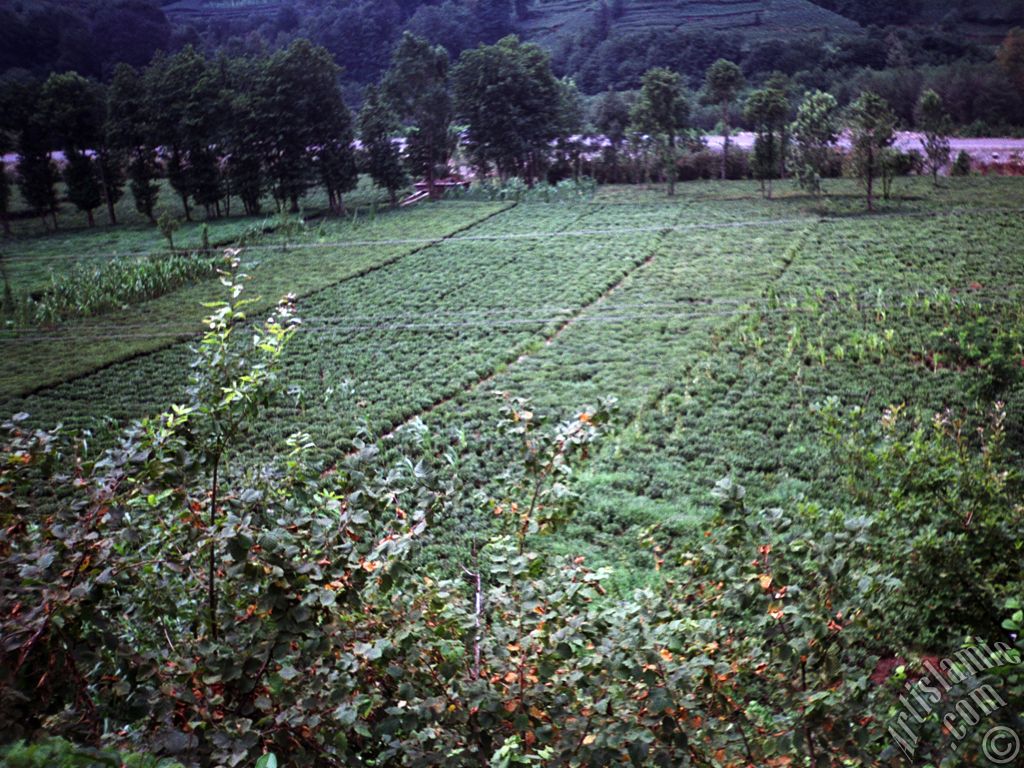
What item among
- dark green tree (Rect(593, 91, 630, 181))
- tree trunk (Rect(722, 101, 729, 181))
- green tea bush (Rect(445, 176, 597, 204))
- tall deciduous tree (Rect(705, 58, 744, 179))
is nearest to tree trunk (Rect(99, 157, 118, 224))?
green tea bush (Rect(445, 176, 597, 204))

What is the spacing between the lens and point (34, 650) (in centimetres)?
163

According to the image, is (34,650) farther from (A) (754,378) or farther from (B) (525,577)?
(A) (754,378)

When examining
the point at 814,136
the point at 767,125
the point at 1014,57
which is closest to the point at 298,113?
the point at 767,125

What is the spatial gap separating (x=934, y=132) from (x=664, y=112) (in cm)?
235

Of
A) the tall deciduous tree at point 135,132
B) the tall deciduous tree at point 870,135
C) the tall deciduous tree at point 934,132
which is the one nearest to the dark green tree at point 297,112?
the tall deciduous tree at point 135,132

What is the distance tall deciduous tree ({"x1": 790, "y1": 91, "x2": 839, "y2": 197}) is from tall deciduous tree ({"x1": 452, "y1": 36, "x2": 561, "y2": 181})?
2.35 meters

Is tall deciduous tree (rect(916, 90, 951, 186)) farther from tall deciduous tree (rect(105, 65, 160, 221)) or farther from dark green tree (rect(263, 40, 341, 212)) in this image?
tall deciduous tree (rect(105, 65, 160, 221))

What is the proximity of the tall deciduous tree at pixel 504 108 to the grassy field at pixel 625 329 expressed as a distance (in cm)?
66

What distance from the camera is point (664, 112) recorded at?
7.71 metres

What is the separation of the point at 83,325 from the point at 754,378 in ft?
15.7

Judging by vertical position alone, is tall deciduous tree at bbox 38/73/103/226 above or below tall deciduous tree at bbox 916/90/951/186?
above

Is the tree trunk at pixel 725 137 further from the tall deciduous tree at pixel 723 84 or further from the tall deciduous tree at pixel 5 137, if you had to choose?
the tall deciduous tree at pixel 5 137

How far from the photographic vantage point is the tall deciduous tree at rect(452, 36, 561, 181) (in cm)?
805

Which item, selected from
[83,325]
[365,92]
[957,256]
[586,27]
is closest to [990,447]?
[957,256]
